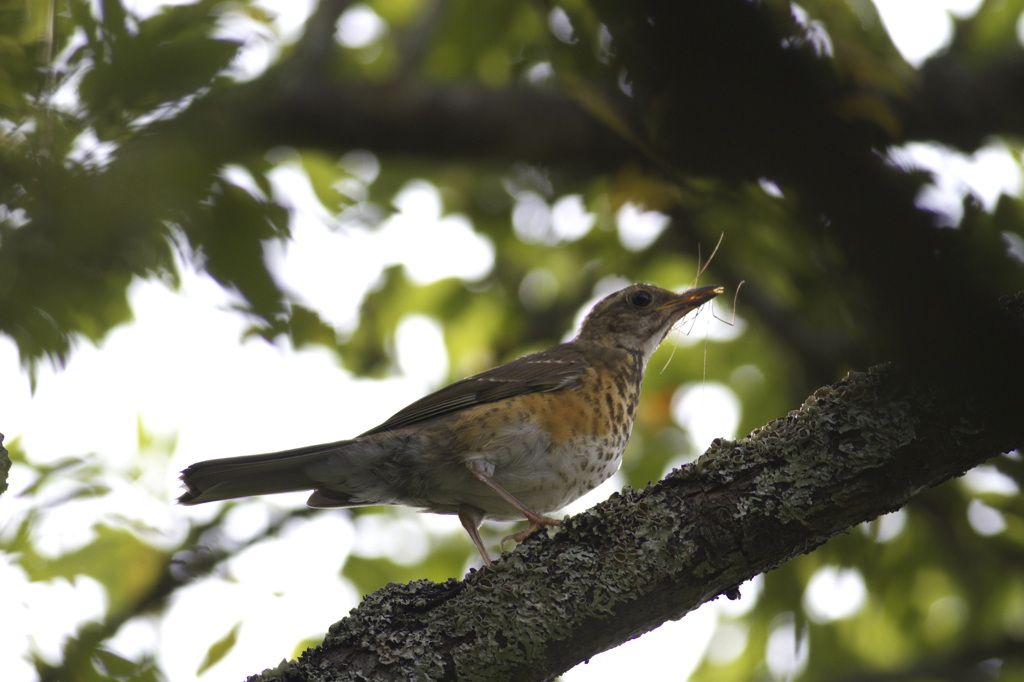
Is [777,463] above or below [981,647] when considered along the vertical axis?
above

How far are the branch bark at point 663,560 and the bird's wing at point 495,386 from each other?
6.32ft

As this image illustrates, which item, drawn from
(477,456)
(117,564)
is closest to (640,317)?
(477,456)

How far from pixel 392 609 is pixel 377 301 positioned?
12.9ft

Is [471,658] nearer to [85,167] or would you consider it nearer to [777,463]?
[777,463]

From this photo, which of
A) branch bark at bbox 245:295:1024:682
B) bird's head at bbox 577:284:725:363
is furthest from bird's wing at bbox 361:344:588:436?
branch bark at bbox 245:295:1024:682

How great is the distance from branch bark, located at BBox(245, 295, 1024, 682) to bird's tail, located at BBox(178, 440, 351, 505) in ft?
4.73

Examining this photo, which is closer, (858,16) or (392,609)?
(392,609)

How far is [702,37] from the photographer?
2.59 ft

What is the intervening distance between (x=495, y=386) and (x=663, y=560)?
7.50ft

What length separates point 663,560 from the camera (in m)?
2.62

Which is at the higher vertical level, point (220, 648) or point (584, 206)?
point (584, 206)

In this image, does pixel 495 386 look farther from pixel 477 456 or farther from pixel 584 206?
pixel 584 206

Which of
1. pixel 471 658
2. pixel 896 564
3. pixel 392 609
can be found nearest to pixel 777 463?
pixel 471 658

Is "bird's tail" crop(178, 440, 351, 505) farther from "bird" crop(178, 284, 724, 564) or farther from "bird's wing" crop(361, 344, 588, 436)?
"bird's wing" crop(361, 344, 588, 436)
